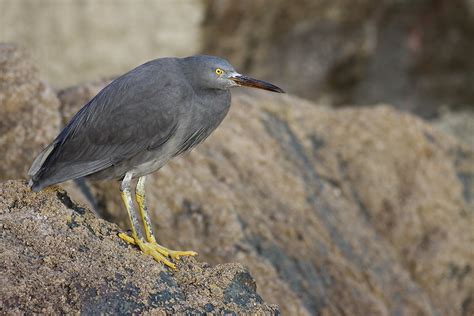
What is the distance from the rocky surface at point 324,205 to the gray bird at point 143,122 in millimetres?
511

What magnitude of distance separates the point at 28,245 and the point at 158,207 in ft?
8.26

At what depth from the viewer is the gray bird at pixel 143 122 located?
18.1ft

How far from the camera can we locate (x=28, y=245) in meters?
4.63

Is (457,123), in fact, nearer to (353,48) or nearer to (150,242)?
(353,48)

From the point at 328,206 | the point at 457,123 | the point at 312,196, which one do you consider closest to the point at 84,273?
the point at 312,196

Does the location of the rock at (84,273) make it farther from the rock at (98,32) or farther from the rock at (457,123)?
the rock at (98,32)

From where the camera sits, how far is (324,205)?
827 cm

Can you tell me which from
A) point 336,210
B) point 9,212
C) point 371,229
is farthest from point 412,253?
point 9,212

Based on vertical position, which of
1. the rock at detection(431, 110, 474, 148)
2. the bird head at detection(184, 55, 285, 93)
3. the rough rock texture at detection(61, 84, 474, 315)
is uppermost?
the bird head at detection(184, 55, 285, 93)

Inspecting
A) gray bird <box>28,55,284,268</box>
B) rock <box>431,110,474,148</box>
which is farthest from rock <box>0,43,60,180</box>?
rock <box>431,110,474,148</box>

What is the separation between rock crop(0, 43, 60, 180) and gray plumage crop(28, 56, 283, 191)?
4.66ft

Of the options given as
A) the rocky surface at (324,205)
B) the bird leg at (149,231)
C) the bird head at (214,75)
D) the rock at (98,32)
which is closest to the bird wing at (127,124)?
the bird head at (214,75)

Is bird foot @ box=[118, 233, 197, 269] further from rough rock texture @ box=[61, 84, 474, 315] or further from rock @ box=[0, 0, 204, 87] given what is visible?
rock @ box=[0, 0, 204, 87]

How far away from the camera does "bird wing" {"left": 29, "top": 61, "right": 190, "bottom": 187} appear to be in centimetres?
552
